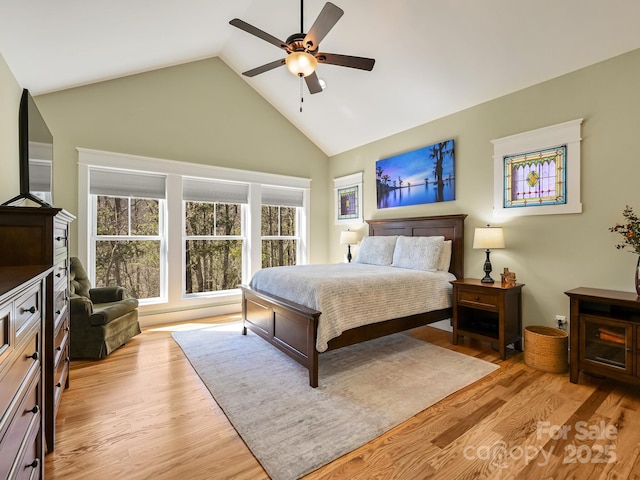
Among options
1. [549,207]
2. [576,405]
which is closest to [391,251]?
[549,207]

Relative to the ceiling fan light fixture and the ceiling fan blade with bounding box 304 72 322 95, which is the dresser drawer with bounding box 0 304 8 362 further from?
the ceiling fan blade with bounding box 304 72 322 95

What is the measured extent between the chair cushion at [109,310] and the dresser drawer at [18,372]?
1.79 metres

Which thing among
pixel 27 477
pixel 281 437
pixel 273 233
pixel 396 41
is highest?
pixel 396 41

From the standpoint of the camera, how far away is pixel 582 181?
2934 mm

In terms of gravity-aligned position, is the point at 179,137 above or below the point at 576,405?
above

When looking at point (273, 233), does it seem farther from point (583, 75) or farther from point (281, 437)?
point (583, 75)

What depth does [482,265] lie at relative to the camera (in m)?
3.70

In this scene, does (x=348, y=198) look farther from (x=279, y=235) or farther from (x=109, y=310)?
(x=109, y=310)

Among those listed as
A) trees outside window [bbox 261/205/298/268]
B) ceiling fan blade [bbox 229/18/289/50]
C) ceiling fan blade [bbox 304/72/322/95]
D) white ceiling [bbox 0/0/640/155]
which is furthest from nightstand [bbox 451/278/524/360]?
trees outside window [bbox 261/205/298/268]

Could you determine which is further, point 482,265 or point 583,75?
point 482,265

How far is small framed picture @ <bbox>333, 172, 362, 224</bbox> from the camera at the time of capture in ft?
17.5

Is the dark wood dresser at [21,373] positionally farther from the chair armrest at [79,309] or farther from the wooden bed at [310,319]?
the chair armrest at [79,309]

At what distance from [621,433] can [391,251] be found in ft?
8.92

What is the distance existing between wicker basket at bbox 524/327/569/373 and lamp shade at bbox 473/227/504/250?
90 cm
